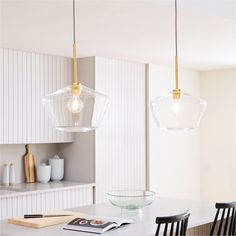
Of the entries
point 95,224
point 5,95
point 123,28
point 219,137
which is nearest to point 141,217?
point 95,224

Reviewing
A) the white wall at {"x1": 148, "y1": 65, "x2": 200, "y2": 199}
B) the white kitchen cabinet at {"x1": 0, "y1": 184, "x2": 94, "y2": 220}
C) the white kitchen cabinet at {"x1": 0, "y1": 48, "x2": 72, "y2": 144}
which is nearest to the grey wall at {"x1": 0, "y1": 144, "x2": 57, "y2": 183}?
the white kitchen cabinet at {"x1": 0, "y1": 48, "x2": 72, "y2": 144}

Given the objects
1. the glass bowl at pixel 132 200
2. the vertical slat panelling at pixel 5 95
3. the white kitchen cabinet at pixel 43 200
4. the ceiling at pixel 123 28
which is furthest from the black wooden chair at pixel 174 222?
the vertical slat panelling at pixel 5 95

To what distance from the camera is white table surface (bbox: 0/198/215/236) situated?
302 cm

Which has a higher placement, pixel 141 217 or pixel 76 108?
pixel 76 108

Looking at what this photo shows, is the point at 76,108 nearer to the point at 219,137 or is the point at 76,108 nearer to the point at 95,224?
the point at 95,224

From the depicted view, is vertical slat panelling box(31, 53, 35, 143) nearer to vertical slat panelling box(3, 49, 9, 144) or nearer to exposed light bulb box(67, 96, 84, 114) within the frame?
vertical slat panelling box(3, 49, 9, 144)

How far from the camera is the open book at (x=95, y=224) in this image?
9.96 ft

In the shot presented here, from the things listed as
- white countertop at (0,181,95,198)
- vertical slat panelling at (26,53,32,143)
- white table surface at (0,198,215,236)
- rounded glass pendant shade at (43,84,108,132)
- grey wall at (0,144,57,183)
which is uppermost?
vertical slat panelling at (26,53,32,143)

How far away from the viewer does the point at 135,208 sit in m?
3.51

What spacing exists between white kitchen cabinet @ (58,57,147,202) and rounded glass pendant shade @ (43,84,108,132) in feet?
9.49

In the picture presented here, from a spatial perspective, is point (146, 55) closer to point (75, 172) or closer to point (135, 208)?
point (75, 172)

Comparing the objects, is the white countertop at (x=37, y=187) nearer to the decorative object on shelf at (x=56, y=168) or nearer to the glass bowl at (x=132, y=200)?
the decorative object on shelf at (x=56, y=168)

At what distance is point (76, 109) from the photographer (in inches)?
113

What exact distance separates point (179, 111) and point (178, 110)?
0.01m
